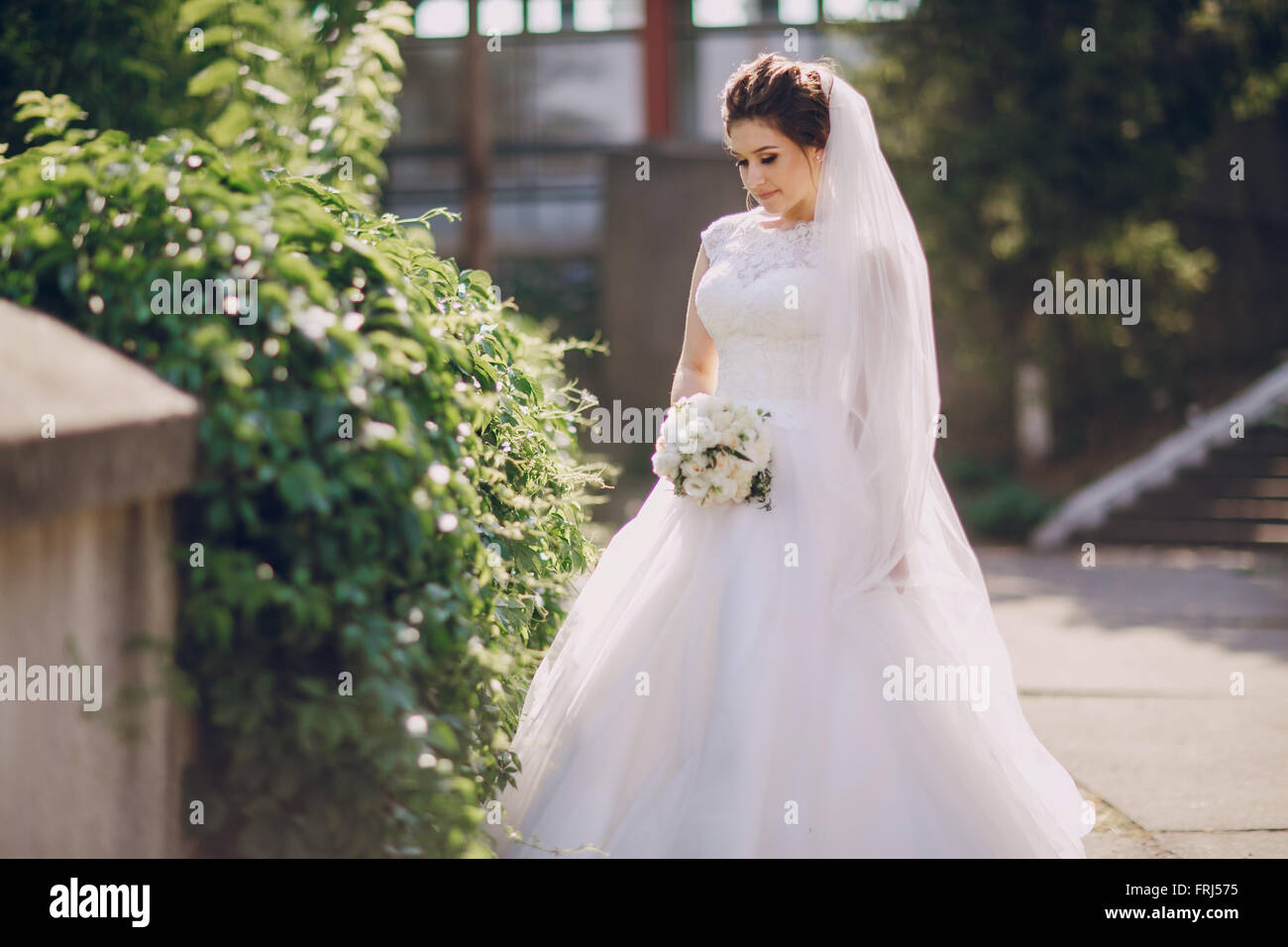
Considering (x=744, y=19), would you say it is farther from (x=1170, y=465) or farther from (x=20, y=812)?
(x=20, y=812)

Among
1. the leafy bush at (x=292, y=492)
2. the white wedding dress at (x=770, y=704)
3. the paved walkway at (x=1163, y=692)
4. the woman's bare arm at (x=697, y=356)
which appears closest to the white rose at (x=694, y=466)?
the white wedding dress at (x=770, y=704)

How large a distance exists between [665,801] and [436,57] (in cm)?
1742

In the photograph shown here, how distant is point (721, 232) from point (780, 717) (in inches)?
57.2

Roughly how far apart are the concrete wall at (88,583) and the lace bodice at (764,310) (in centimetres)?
167

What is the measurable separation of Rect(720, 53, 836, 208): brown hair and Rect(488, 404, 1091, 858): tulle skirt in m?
0.74

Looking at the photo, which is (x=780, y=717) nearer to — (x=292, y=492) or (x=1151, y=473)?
(x=292, y=492)

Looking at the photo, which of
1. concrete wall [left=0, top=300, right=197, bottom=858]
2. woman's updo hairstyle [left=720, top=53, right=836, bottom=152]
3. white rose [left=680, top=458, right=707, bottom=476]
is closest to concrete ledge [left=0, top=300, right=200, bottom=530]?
concrete wall [left=0, top=300, right=197, bottom=858]

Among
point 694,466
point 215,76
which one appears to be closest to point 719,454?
point 694,466

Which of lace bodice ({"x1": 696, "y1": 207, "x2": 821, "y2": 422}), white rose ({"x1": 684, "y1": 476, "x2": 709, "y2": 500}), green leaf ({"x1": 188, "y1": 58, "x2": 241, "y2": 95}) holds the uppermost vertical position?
green leaf ({"x1": 188, "y1": 58, "x2": 241, "y2": 95})

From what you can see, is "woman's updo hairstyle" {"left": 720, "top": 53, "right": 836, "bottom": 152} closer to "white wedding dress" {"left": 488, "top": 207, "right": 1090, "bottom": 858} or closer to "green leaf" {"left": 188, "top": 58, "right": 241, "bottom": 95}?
"white wedding dress" {"left": 488, "top": 207, "right": 1090, "bottom": 858}

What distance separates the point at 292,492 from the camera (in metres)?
2.20

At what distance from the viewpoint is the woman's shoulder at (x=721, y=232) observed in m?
3.66

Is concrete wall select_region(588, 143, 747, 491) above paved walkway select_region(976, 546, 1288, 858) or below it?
above

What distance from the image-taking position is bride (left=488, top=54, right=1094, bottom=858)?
304cm
